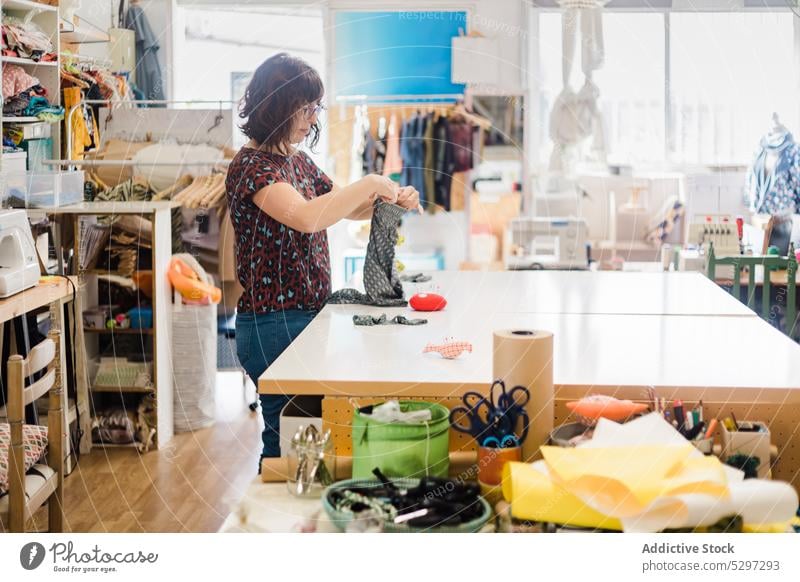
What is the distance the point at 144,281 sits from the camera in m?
4.09

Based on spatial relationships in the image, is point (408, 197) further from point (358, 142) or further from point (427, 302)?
point (358, 142)

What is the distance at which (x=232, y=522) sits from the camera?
151 cm

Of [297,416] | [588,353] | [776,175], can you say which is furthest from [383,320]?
[776,175]

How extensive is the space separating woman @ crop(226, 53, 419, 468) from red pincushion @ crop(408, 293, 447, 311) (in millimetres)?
331

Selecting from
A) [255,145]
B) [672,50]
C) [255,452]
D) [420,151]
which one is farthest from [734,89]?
[255,145]

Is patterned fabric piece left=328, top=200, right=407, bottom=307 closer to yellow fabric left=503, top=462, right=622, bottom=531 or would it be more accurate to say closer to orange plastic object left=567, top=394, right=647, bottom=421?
orange plastic object left=567, top=394, right=647, bottom=421

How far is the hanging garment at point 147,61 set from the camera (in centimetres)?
528

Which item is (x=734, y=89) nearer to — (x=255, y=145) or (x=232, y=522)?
(x=255, y=145)

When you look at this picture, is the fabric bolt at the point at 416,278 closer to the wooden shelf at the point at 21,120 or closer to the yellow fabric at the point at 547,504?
the wooden shelf at the point at 21,120

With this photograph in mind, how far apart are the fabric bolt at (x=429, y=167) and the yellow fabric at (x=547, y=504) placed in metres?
4.72

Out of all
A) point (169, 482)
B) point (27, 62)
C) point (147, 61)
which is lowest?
point (169, 482)

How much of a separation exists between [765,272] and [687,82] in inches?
77.3

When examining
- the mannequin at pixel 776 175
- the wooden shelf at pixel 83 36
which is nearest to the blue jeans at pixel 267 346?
the wooden shelf at pixel 83 36

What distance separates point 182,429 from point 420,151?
2647 millimetres
